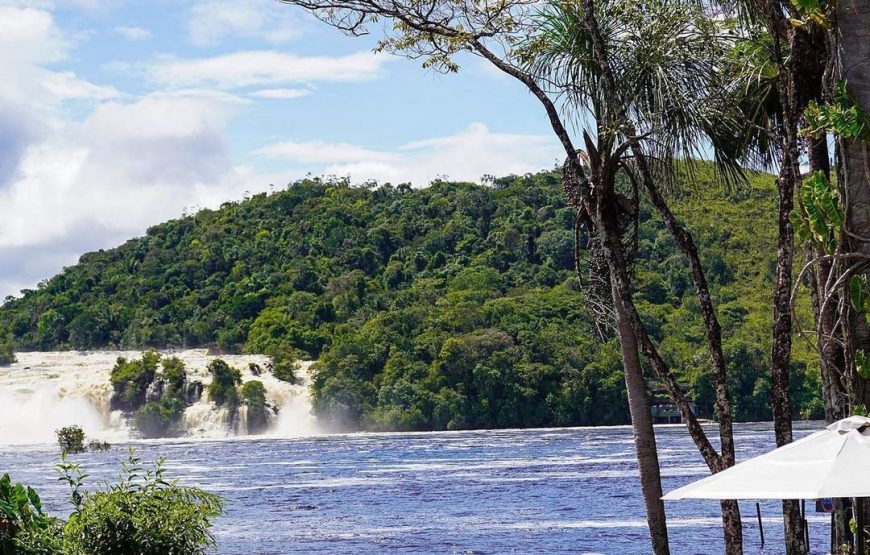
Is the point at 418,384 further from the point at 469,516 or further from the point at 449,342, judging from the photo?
the point at 469,516

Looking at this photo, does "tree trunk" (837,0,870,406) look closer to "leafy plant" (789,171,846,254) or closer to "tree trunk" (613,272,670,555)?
"leafy plant" (789,171,846,254)

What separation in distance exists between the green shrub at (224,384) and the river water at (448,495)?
20.4m

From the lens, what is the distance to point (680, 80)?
11469 mm

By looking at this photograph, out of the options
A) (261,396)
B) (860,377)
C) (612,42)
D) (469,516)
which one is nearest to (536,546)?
(469,516)

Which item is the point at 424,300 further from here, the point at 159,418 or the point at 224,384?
the point at 159,418

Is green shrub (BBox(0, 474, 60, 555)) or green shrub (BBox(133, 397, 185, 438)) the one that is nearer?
green shrub (BBox(0, 474, 60, 555))

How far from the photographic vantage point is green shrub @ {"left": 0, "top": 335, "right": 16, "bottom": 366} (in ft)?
358

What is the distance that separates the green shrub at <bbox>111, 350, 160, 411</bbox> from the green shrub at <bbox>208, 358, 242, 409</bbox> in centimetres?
545

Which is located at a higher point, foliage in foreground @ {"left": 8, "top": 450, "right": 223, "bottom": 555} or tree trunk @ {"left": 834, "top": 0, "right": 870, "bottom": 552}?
tree trunk @ {"left": 834, "top": 0, "right": 870, "bottom": 552}

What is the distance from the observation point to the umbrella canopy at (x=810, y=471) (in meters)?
6.53

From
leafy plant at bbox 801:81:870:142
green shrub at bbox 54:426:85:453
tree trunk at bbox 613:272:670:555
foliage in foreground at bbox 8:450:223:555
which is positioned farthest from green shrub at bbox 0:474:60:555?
green shrub at bbox 54:426:85:453

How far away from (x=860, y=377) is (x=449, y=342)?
8337 cm

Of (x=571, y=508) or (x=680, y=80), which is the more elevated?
(x=680, y=80)

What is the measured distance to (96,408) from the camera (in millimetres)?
94312
